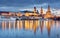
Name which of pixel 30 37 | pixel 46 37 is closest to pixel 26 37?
pixel 30 37

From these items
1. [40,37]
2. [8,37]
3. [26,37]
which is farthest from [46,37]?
[8,37]

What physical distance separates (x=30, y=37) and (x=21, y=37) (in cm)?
49

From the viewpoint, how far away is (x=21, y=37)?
12.3 metres

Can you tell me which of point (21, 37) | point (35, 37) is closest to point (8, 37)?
point (21, 37)

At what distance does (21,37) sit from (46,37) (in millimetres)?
1338

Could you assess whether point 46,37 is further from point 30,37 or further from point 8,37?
point 8,37

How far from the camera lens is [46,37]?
12.4 metres

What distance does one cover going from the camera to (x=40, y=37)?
12477 mm

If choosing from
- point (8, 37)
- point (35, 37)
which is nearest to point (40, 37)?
point (35, 37)

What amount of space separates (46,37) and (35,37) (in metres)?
0.59

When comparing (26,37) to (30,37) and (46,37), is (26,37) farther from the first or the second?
(46,37)

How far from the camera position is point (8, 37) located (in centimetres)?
1234

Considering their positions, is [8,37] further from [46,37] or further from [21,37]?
[46,37]

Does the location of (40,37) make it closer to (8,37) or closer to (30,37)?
(30,37)
